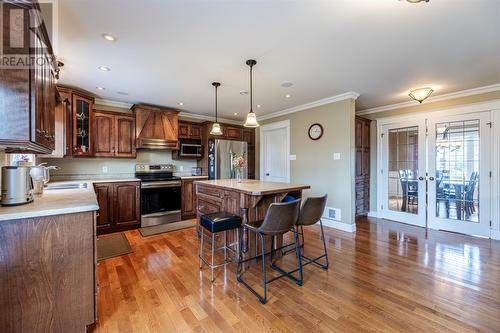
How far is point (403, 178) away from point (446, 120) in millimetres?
1311

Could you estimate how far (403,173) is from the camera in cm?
461

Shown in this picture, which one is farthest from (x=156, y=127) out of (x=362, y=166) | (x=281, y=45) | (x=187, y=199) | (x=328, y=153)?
(x=362, y=166)

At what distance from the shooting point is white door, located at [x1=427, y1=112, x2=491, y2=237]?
12.1 feet

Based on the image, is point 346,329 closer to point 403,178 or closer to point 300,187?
point 300,187

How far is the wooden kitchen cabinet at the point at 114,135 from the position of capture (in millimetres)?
4013

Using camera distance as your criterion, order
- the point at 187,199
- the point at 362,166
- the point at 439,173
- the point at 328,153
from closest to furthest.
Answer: the point at 439,173 < the point at 328,153 < the point at 187,199 < the point at 362,166

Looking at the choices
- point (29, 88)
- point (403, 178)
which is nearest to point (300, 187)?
point (29, 88)

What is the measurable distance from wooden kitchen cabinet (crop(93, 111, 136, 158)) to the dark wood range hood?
0.52ft

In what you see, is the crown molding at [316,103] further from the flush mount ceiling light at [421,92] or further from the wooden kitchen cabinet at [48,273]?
the wooden kitchen cabinet at [48,273]

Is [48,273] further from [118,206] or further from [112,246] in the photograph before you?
[118,206]

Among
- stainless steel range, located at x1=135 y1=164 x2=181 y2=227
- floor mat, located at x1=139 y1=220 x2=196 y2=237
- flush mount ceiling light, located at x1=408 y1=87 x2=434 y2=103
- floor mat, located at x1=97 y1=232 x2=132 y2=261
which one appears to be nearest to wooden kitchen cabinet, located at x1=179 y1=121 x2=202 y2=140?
stainless steel range, located at x1=135 y1=164 x2=181 y2=227

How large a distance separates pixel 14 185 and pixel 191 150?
3578mm

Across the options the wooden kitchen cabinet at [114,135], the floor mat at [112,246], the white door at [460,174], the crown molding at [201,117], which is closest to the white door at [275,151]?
the crown molding at [201,117]

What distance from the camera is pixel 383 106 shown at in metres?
4.82
